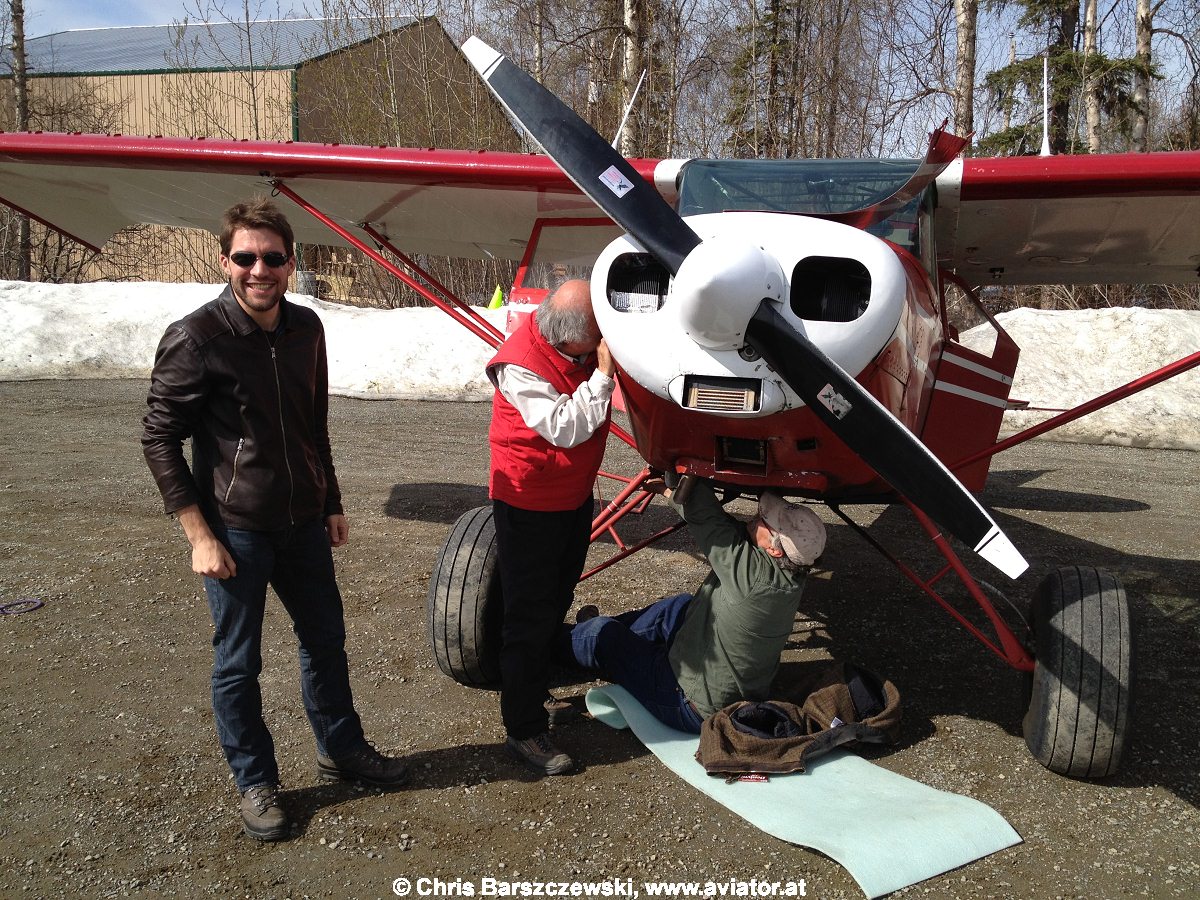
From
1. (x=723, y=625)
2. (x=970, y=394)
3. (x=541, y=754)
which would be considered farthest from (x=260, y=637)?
(x=970, y=394)

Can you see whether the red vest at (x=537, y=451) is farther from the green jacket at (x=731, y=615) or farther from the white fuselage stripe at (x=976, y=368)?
the white fuselage stripe at (x=976, y=368)

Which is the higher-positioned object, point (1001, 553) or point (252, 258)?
point (252, 258)

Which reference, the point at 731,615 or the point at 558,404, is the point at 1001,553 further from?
the point at 558,404

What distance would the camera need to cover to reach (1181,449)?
10.0 meters

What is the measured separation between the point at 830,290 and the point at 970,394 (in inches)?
79.4

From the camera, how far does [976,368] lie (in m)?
4.14

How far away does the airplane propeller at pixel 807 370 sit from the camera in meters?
2.26

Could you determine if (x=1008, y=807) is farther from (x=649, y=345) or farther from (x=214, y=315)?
(x=214, y=315)

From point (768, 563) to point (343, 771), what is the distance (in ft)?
4.97

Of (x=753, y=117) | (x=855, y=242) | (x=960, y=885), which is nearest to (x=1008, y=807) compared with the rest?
(x=960, y=885)

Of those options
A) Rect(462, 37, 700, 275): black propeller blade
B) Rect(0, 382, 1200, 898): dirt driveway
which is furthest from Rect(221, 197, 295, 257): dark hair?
Rect(0, 382, 1200, 898): dirt driveway

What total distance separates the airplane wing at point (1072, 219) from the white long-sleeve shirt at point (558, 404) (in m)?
2.10

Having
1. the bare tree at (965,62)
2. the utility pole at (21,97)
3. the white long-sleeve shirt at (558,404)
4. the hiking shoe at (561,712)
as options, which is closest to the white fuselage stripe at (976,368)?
the white long-sleeve shirt at (558,404)

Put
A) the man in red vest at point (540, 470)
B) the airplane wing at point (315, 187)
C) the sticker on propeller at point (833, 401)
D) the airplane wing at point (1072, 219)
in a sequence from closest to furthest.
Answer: the sticker on propeller at point (833, 401) < the man in red vest at point (540, 470) < the airplane wing at point (1072, 219) < the airplane wing at point (315, 187)
